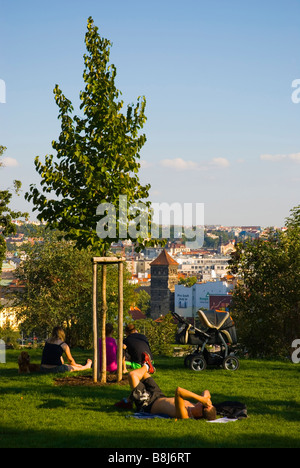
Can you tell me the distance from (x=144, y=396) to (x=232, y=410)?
4.52ft

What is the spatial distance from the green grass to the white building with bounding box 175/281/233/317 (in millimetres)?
174434

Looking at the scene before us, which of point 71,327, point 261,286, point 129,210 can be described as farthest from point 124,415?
point 71,327

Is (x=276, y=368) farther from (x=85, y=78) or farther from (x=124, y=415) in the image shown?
(x=85, y=78)

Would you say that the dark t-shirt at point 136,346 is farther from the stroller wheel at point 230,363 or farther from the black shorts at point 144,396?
the black shorts at point 144,396

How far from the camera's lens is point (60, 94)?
44.3 ft

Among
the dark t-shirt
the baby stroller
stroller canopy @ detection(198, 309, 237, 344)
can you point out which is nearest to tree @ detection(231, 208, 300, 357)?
the baby stroller

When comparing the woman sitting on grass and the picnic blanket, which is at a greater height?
the woman sitting on grass

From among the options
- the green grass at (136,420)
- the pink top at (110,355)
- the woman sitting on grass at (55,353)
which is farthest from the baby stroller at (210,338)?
the woman sitting on grass at (55,353)

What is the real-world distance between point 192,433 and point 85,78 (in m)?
7.75

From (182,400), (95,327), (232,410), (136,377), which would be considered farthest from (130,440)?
(95,327)

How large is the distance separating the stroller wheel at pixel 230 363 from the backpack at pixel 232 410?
5134 millimetres

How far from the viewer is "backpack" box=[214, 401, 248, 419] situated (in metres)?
9.93

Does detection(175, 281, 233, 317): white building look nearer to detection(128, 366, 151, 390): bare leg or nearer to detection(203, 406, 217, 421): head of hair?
detection(128, 366, 151, 390): bare leg
